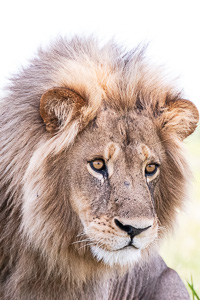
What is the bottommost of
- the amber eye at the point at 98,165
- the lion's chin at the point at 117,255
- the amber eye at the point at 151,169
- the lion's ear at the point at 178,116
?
the lion's chin at the point at 117,255

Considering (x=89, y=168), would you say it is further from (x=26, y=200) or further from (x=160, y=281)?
(x=160, y=281)

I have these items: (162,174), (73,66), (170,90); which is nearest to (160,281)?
(162,174)

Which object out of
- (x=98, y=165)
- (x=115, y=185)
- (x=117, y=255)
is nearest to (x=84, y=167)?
(x=98, y=165)

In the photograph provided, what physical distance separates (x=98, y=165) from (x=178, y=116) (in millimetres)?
557

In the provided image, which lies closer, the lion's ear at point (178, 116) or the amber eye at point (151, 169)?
the amber eye at point (151, 169)

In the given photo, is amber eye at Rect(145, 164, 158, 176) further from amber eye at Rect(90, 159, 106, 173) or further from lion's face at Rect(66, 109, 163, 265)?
amber eye at Rect(90, 159, 106, 173)

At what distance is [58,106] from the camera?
2.66 meters

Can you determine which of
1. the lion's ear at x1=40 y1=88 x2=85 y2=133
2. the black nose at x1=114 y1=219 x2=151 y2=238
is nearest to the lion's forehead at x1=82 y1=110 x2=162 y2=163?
the lion's ear at x1=40 y1=88 x2=85 y2=133

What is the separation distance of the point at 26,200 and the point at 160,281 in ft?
4.72

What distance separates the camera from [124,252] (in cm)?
265

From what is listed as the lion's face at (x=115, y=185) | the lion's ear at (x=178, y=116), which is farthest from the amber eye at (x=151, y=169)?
the lion's ear at (x=178, y=116)

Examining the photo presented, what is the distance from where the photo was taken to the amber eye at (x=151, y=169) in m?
2.77

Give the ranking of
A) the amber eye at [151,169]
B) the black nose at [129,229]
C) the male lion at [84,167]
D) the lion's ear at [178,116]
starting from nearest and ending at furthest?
the black nose at [129,229]
the male lion at [84,167]
the amber eye at [151,169]
the lion's ear at [178,116]

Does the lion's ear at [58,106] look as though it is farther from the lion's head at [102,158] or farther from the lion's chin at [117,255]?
the lion's chin at [117,255]
